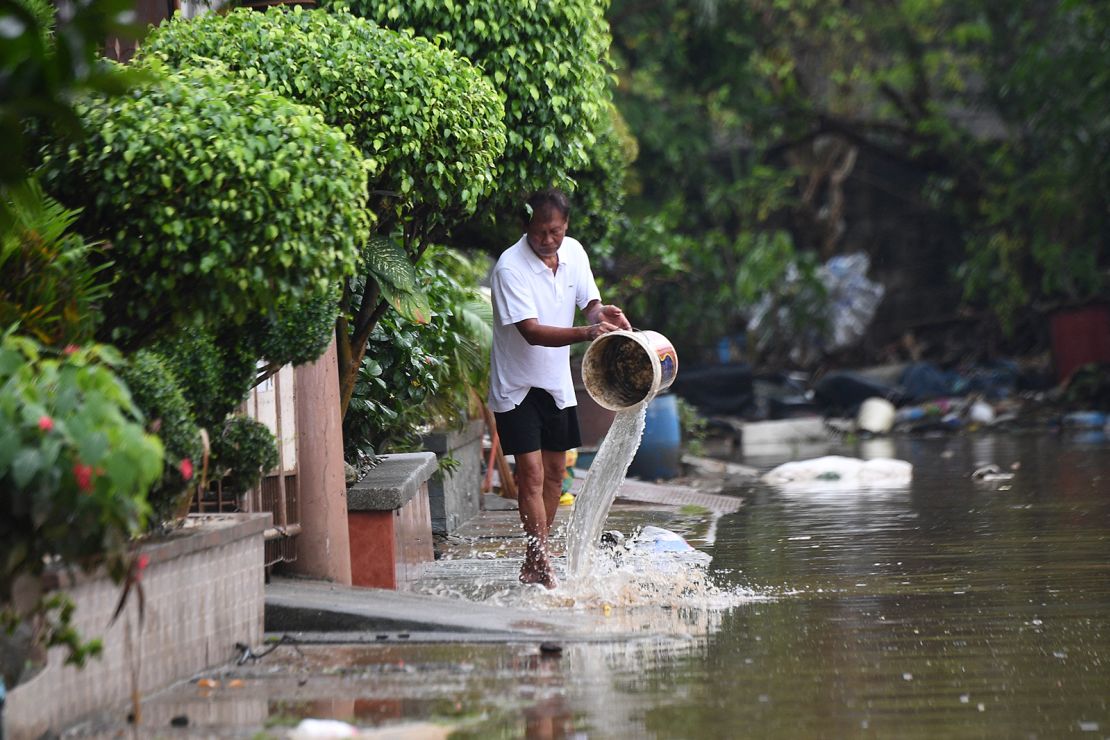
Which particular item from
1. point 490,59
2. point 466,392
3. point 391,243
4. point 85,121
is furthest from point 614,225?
point 85,121

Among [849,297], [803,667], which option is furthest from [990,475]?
[849,297]

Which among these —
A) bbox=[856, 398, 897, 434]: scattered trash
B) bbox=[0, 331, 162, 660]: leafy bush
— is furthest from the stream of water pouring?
bbox=[856, 398, 897, 434]: scattered trash

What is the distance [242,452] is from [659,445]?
29.2 ft

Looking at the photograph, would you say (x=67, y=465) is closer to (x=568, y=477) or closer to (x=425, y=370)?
(x=425, y=370)

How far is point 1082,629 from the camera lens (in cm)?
550

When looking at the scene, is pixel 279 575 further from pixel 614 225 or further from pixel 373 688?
pixel 614 225

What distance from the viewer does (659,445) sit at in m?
13.9

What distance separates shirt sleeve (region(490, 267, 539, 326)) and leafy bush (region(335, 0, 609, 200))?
3.51ft

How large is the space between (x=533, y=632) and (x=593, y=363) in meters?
1.78

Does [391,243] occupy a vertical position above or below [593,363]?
above

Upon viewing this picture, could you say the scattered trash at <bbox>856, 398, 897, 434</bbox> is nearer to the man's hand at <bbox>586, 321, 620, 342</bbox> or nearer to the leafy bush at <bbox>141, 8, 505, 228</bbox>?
the man's hand at <bbox>586, 321, 620, 342</bbox>

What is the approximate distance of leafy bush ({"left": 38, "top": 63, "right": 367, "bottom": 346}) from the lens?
4680 mm

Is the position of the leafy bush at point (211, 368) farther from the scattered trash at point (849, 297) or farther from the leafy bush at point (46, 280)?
the scattered trash at point (849, 297)

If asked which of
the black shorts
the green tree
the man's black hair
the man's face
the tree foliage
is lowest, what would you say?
the black shorts
